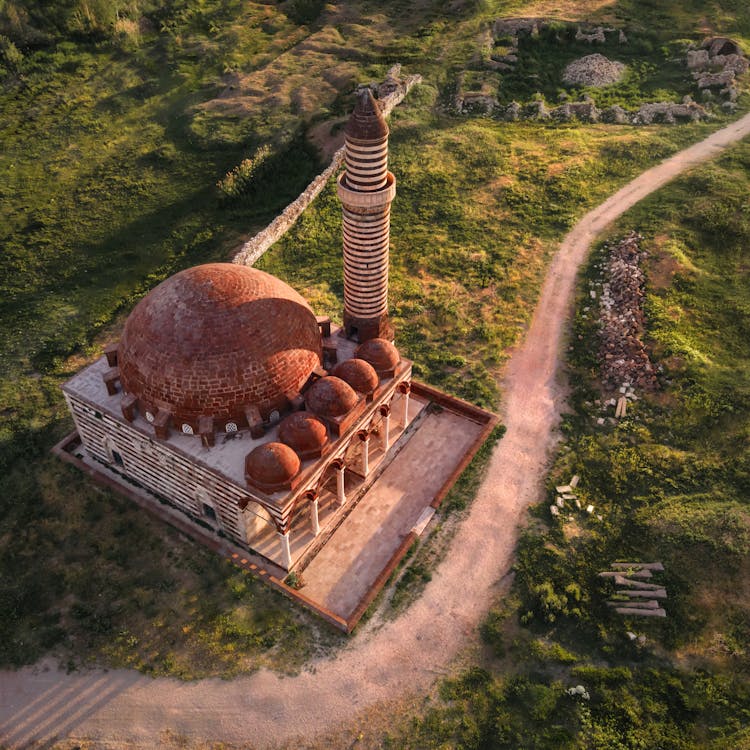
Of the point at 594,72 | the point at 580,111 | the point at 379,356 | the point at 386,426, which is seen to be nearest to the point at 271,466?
the point at 379,356

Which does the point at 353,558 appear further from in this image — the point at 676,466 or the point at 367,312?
the point at 676,466

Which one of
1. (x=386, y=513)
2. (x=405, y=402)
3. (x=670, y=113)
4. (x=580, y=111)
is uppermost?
(x=670, y=113)

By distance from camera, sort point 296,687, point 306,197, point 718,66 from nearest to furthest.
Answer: point 296,687 → point 306,197 → point 718,66

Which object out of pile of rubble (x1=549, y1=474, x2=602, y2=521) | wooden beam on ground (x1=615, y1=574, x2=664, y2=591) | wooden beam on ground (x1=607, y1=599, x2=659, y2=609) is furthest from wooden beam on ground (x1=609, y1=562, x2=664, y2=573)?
pile of rubble (x1=549, y1=474, x2=602, y2=521)

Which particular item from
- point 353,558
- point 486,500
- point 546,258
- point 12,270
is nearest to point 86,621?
point 353,558

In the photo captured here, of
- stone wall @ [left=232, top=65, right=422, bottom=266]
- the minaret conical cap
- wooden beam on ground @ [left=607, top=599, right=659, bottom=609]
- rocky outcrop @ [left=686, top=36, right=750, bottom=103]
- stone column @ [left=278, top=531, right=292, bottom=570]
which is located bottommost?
wooden beam on ground @ [left=607, top=599, right=659, bottom=609]

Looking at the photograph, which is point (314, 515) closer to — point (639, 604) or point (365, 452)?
point (365, 452)

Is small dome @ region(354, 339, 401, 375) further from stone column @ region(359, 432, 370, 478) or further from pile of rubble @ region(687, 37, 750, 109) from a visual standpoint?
pile of rubble @ region(687, 37, 750, 109)
